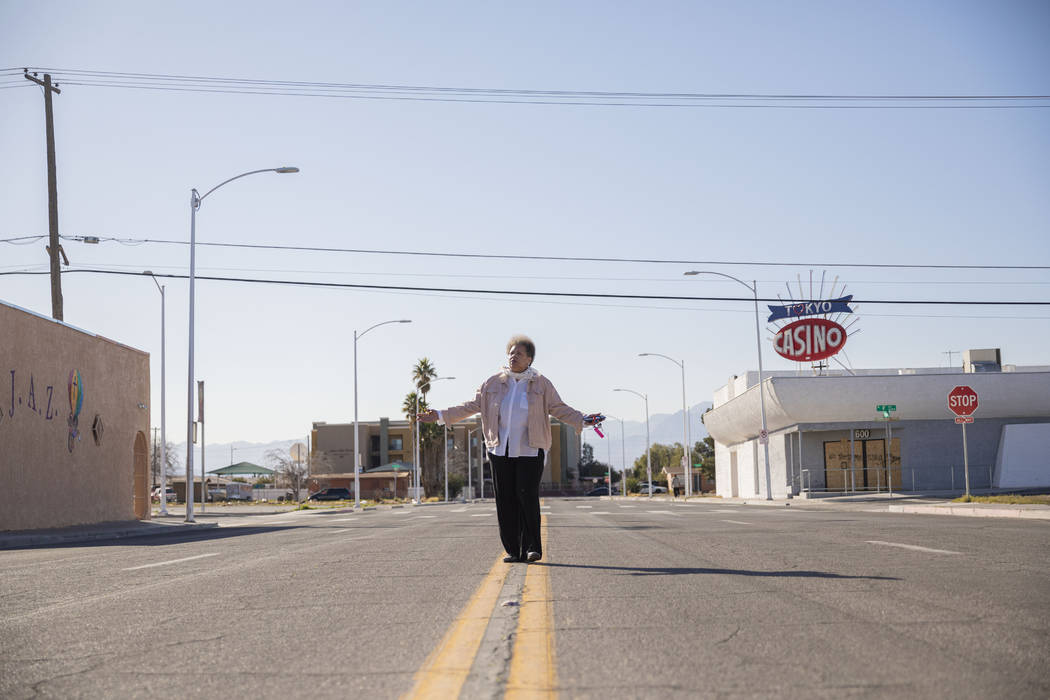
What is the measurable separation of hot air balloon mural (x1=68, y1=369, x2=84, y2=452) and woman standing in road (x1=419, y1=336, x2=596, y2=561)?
20737 millimetres

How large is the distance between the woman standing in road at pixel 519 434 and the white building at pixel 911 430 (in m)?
46.1

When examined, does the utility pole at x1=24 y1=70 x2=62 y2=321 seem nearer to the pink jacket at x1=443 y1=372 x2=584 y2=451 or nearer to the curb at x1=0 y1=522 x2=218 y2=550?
the curb at x1=0 y1=522 x2=218 y2=550

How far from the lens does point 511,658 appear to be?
4.40 metres

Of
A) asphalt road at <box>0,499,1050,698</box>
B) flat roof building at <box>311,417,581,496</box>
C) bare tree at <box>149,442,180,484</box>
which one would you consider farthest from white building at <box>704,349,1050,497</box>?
flat roof building at <box>311,417,581,496</box>

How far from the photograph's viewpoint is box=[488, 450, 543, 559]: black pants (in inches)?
343

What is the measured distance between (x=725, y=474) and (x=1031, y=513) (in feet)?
185

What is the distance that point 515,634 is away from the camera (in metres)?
5.00

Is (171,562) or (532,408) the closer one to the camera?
(532,408)

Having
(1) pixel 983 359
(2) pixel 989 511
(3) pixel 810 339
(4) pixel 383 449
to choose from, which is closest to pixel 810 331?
(3) pixel 810 339

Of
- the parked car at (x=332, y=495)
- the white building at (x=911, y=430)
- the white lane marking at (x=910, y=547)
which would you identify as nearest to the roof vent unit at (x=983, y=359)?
the white building at (x=911, y=430)

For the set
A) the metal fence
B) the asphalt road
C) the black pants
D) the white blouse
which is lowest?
the metal fence

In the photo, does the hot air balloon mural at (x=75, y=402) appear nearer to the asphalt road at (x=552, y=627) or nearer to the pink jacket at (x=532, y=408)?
the asphalt road at (x=552, y=627)

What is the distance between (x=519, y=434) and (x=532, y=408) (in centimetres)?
25

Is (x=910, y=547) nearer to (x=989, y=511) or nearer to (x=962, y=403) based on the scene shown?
(x=989, y=511)
